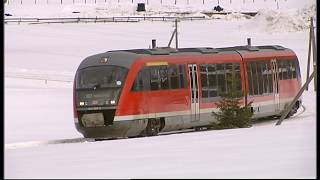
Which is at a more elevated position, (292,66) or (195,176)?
(195,176)

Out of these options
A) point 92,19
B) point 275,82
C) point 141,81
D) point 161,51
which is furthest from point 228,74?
point 92,19

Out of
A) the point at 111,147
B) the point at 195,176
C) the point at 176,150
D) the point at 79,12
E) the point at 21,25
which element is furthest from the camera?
the point at 79,12

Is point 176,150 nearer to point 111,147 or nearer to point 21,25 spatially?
point 111,147

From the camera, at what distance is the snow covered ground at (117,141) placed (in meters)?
9.52

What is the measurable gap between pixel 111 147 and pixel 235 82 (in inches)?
463

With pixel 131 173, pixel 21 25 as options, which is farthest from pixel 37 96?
pixel 21 25

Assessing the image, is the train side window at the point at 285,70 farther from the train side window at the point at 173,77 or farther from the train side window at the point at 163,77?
the train side window at the point at 163,77

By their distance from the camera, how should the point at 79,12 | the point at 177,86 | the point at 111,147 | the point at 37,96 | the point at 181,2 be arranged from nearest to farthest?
the point at 111,147, the point at 177,86, the point at 37,96, the point at 79,12, the point at 181,2

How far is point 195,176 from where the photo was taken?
8680 mm

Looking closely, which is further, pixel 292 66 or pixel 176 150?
pixel 292 66

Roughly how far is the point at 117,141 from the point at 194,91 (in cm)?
895

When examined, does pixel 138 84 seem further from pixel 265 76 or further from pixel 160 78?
pixel 265 76

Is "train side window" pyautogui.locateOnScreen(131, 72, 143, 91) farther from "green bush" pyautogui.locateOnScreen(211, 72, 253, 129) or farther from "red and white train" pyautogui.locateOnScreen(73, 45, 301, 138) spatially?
"green bush" pyautogui.locateOnScreen(211, 72, 253, 129)

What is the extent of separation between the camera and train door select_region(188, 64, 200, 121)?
24.7 meters
